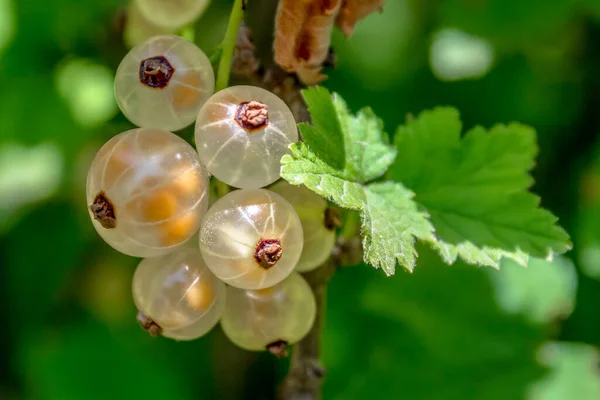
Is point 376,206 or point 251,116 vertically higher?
point 251,116

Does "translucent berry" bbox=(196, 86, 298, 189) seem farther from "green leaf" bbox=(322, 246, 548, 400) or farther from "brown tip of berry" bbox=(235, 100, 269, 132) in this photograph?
"green leaf" bbox=(322, 246, 548, 400)

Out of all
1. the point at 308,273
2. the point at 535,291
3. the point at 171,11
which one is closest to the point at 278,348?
the point at 308,273

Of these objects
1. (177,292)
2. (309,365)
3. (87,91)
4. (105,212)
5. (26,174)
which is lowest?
(26,174)

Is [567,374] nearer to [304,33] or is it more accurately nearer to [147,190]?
[304,33]

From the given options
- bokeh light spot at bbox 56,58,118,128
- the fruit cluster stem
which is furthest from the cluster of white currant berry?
bokeh light spot at bbox 56,58,118,128

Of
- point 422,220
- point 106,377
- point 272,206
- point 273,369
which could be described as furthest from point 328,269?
point 106,377

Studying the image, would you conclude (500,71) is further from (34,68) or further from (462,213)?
(34,68)
